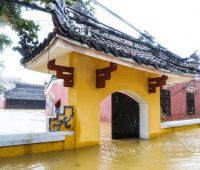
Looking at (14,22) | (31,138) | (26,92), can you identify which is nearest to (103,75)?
(31,138)

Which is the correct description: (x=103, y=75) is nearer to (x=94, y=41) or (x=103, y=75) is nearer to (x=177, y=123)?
(x=94, y=41)

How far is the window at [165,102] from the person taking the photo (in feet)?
53.8

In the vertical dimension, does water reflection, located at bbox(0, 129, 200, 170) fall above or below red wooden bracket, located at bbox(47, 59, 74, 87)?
below

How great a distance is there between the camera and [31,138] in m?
5.31

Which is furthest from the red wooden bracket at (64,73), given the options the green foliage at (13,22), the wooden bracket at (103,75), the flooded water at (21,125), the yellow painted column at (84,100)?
the flooded water at (21,125)

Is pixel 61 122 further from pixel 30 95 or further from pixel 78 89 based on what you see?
pixel 30 95

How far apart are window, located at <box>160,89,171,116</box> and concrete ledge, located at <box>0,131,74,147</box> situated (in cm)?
1147

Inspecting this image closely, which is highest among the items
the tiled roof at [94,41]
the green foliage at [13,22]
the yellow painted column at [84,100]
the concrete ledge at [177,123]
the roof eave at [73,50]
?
the green foliage at [13,22]

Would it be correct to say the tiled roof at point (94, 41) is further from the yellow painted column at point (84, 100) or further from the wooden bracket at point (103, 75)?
the yellow painted column at point (84, 100)

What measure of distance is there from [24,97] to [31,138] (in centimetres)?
3477

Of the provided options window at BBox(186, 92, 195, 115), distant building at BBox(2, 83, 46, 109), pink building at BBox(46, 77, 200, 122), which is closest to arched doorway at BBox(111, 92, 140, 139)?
pink building at BBox(46, 77, 200, 122)

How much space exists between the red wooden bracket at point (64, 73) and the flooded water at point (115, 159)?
1753 mm

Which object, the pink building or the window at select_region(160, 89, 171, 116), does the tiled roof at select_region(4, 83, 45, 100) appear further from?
the window at select_region(160, 89, 171, 116)

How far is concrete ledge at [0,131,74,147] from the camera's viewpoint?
4.99 meters
